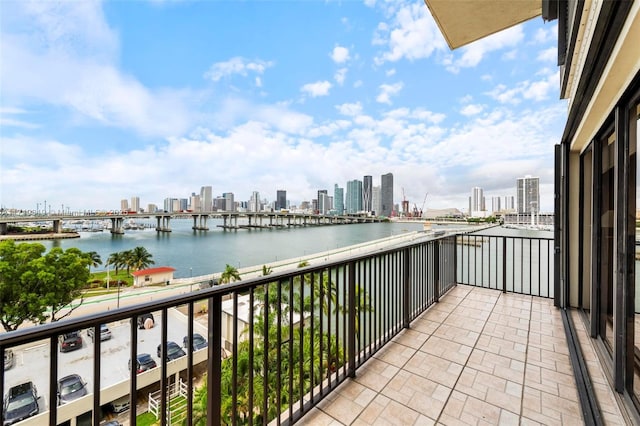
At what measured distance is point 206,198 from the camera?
55.3 meters

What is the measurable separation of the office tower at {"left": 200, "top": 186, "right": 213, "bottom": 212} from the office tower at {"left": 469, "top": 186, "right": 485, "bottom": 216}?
4684 cm

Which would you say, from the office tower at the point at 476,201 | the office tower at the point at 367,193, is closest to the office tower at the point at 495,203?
the office tower at the point at 476,201

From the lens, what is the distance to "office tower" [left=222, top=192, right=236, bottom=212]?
58.2m

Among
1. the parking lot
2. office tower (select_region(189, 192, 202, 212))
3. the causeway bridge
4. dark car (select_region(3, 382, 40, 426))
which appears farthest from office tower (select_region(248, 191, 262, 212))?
Answer: dark car (select_region(3, 382, 40, 426))

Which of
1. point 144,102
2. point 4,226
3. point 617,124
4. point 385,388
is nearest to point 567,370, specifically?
point 385,388

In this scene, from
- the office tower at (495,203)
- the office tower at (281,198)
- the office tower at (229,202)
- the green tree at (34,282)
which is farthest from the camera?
the office tower at (281,198)

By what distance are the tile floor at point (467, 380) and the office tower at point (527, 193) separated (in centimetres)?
943

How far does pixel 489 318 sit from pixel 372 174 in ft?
223

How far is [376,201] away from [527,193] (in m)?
57.5

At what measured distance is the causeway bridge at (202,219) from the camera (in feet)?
96.4

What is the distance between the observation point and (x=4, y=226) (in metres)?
28.1

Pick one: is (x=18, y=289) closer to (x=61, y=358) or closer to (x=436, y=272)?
(x=61, y=358)

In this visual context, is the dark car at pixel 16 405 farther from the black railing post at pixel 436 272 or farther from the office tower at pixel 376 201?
the office tower at pixel 376 201

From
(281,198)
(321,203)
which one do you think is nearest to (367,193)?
(321,203)
